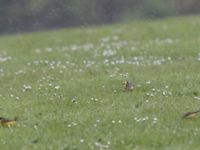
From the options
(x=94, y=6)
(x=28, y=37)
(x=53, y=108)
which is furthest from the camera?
(x=94, y=6)

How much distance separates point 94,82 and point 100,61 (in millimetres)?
2867

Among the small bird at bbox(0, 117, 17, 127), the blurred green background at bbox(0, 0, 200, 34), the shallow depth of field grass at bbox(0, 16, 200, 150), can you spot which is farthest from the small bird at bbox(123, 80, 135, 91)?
the blurred green background at bbox(0, 0, 200, 34)

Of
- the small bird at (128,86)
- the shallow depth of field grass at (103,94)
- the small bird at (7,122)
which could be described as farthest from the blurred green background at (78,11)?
the small bird at (7,122)

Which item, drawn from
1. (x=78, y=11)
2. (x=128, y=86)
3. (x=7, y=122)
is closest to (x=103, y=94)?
(x=128, y=86)

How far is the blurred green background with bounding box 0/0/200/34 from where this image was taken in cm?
2752

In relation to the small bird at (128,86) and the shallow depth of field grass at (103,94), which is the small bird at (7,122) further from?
the small bird at (128,86)

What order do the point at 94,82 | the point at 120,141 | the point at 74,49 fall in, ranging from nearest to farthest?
the point at 120,141, the point at 94,82, the point at 74,49

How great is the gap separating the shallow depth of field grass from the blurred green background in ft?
26.2

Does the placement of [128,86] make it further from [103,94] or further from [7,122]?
[7,122]

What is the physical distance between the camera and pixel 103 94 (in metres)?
11.9

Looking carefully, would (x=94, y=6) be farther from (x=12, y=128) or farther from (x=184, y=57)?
(x=12, y=128)

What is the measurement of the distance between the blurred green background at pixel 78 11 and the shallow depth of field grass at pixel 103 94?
7.99m

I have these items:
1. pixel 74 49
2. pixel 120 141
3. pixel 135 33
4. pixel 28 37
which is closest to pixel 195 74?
pixel 120 141

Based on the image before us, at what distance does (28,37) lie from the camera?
22.3 metres
